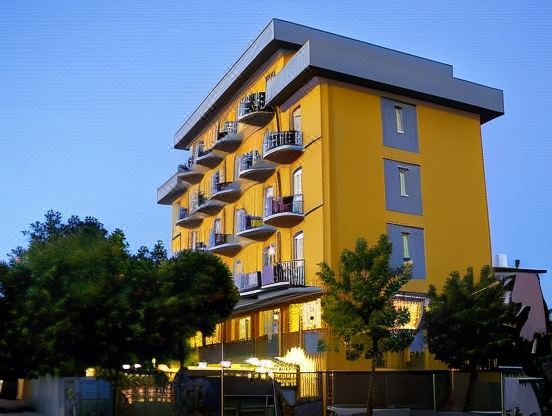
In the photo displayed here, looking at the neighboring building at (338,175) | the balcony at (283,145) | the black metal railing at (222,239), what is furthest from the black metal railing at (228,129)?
the balcony at (283,145)

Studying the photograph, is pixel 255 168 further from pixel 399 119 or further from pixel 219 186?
pixel 399 119

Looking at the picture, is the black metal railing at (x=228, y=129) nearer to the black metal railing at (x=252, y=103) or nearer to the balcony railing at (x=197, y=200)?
the black metal railing at (x=252, y=103)

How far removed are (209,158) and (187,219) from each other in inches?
212

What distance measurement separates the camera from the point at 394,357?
3481cm

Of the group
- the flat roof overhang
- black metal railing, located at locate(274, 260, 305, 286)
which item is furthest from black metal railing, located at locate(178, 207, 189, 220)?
black metal railing, located at locate(274, 260, 305, 286)

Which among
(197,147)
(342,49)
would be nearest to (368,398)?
(342,49)

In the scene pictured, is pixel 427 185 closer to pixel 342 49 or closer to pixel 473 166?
pixel 473 166

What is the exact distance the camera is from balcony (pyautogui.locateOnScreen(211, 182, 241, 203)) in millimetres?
44509

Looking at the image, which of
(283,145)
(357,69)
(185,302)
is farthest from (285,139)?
(185,302)

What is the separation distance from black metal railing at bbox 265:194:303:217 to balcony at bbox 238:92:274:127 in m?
5.16

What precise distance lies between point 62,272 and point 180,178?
84.4 feet

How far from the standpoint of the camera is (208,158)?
4834 cm

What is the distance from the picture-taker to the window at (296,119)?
38.4 m

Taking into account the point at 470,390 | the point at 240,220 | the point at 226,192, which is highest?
the point at 226,192
